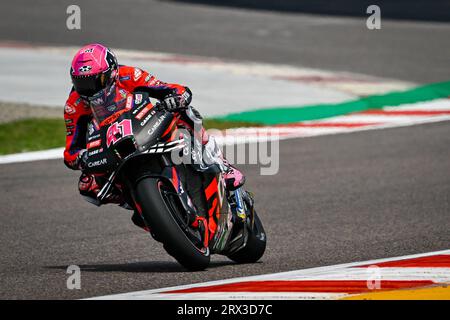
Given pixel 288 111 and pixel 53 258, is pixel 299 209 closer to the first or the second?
pixel 53 258

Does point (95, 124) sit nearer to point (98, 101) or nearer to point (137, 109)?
point (98, 101)

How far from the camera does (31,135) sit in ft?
44.9

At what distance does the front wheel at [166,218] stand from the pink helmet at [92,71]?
68 cm

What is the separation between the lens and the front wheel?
22.1 feet

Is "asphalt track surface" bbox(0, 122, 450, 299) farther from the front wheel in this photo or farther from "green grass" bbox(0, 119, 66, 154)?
"green grass" bbox(0, 119, 66, 154)

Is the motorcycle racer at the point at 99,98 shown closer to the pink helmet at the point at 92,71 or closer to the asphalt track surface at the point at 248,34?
the pink helmet at the point at 92,71

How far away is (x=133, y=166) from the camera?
693cm

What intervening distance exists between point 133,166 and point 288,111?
820 cm

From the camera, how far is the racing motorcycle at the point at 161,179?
22.3ft

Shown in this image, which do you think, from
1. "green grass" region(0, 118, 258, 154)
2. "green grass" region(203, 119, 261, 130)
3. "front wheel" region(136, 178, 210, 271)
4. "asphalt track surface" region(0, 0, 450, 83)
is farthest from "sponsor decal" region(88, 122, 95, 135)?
"asphalt track surface" region(0, 0, 450, 83)

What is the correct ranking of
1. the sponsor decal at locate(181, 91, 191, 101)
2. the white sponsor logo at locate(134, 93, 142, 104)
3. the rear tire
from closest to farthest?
1. the white sponsor logo at locate(134, 93, 142, 104)
2. the sponsor decal at locate(181, 91, 191, 101)
3. the rear tire

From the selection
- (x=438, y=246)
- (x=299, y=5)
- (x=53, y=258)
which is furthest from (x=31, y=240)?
(x=299, y=5)

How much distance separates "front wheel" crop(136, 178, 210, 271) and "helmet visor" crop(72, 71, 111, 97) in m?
0.67

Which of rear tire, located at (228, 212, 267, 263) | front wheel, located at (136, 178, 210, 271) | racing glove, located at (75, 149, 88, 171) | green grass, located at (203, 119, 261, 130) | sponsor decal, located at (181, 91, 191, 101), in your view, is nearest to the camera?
front wheel, located at (136, 178, 210, 271)
